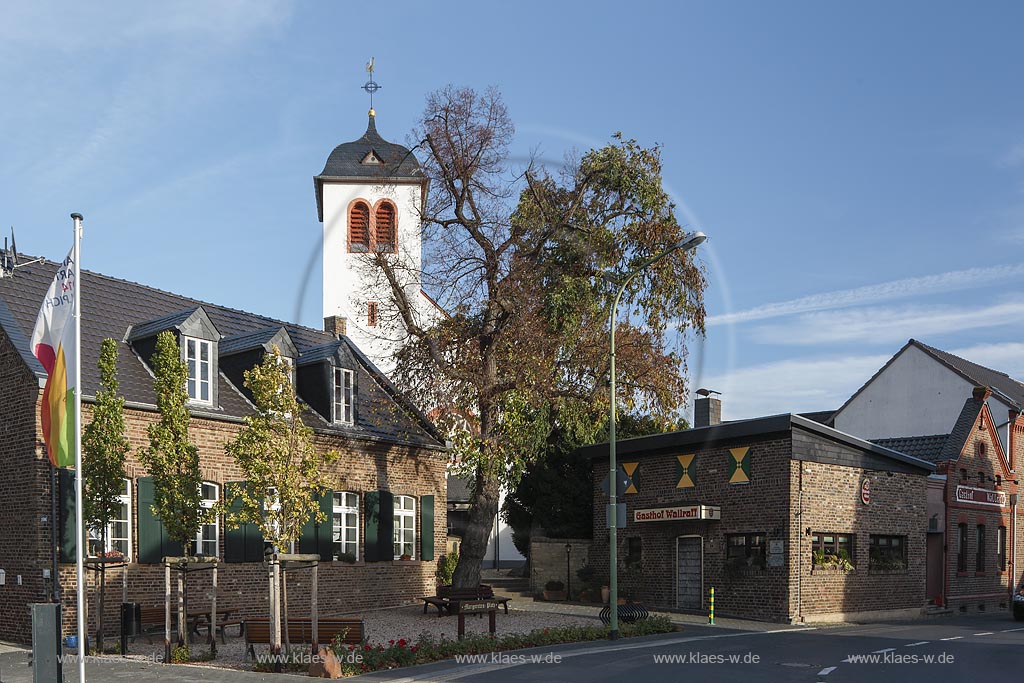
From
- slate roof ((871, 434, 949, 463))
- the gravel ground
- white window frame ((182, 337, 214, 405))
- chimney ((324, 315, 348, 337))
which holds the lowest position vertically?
the gravel ground

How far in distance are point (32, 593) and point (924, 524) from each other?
2462 centimetres

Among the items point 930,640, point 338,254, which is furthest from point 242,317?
point 338,254

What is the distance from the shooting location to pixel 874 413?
4381 centimetres

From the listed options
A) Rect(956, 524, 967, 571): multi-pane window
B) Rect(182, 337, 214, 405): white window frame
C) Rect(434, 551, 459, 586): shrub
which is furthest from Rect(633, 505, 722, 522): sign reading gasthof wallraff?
Rect(182, 337, 214, 405): white window frame

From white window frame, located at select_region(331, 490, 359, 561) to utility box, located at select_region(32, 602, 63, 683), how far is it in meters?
13.2

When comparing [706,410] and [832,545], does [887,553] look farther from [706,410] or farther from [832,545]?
[706,410]

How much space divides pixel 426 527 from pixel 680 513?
725 cm

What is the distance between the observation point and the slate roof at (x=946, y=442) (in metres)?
35.8

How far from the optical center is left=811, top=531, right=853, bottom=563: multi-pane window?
1106 inches

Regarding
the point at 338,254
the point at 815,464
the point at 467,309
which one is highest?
the point at 338,254

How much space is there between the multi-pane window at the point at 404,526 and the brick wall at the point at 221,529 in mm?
204

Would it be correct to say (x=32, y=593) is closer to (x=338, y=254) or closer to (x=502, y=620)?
(x=502, y=620)

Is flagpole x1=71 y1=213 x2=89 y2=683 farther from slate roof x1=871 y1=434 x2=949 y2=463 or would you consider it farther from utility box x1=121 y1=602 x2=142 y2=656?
slate roof x1=871 y1=434 x2=949 y2=463

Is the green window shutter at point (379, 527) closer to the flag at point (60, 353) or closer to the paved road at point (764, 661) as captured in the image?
the paved road at point (764, 661)
